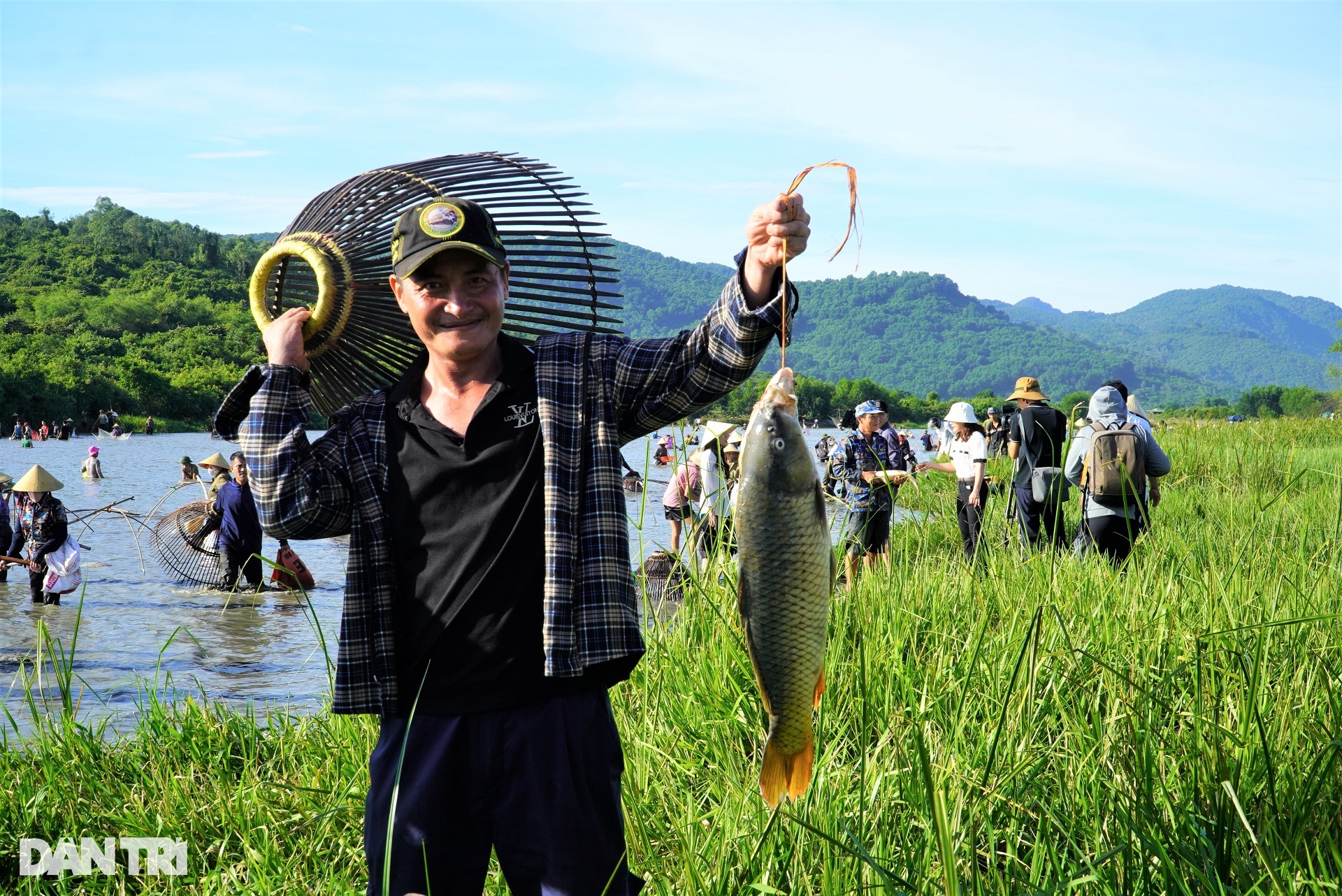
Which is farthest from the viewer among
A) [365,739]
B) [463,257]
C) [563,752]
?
[365,739]

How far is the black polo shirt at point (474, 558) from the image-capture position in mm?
2182

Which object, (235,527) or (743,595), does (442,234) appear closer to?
(743,595)

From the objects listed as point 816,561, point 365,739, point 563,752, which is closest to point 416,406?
point 563,752

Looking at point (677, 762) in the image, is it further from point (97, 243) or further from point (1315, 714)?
point (97, 243)

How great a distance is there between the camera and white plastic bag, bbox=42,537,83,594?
1189 cm

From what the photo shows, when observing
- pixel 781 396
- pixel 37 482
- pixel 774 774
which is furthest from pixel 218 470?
pixel 781 396

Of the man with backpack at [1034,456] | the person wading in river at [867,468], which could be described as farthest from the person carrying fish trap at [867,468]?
the man with backpack at [1034,456]

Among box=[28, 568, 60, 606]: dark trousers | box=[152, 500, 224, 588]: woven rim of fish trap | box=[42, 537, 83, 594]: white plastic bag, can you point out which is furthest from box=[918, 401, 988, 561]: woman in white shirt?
box=[28, 568, 60, 606]: dark trousers

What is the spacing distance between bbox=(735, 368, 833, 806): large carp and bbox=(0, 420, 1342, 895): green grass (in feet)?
0.77

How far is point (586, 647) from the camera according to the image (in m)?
2.19

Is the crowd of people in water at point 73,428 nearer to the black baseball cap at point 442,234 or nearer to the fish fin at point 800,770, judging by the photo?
the black baseball cap at point 442,234

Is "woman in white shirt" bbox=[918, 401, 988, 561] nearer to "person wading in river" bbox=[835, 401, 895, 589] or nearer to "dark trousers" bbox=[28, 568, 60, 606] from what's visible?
"person wading in river" bbox=[835, 401, 895, 589]

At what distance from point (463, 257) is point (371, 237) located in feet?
1.65

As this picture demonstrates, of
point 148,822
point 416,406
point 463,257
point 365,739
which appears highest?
point 463,257
